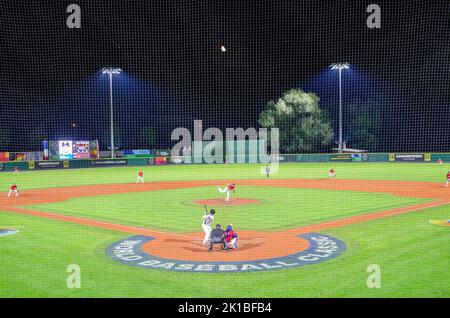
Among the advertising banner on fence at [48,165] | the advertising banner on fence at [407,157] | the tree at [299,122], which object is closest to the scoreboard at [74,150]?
the advertising banner on fence at [48,165]

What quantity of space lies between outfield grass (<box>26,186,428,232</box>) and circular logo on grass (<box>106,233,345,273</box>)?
9.89 feet

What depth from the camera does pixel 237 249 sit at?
42.7 feet

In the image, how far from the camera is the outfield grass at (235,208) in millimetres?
17594

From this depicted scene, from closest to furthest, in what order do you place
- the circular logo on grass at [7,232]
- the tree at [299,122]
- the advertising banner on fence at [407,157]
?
the circular logo on grass at [7,232]
the advertising banner on fence at [407,157]
the tree at [299,122]

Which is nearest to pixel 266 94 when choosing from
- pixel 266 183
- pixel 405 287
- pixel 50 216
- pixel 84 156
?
pixel 84 156

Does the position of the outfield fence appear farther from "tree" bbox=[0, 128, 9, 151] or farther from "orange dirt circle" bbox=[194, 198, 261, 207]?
"orange dirt circle" bbox=[194, 198, 261, 207]

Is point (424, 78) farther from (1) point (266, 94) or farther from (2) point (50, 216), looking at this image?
(2) point (50, 216)

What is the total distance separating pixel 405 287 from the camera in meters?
9.41

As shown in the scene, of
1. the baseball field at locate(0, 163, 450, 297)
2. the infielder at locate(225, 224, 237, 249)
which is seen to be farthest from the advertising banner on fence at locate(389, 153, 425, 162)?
the infielder at locate(225, 224, 237, 249)

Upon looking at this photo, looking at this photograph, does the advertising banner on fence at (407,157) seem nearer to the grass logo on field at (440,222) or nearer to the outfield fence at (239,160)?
the outfield fence at (239,160)

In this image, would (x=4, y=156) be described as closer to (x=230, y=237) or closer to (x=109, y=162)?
(x=109, y=162)

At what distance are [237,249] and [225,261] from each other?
4.56ft

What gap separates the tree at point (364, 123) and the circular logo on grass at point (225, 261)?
189ft

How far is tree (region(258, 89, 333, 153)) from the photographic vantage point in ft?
221
